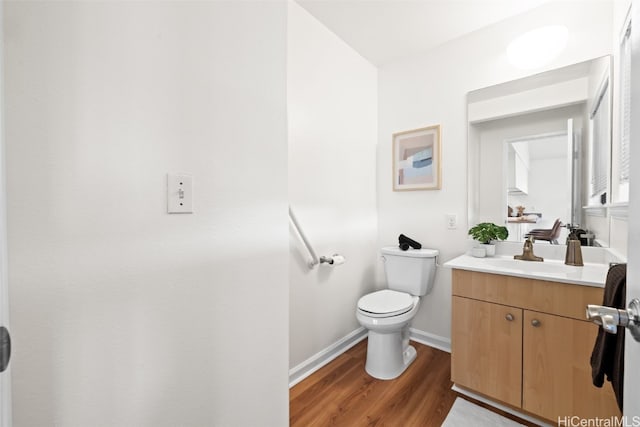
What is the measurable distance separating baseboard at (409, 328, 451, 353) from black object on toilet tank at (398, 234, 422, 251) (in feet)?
2.33

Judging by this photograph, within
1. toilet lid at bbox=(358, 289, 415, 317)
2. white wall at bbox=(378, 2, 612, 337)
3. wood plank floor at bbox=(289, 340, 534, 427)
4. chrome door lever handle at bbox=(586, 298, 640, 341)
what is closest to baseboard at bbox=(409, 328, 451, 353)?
white wall at bbox=(378, 2, 612, 337)

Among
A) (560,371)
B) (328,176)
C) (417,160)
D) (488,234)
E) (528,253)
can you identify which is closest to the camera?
(560,371)

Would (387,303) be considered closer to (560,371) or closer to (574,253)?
(560,371)

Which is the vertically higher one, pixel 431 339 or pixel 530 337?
pixel 530 337

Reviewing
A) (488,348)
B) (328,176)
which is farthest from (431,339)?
(328,176)

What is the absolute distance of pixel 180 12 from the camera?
77 cm

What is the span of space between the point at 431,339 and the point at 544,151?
1.57 metres

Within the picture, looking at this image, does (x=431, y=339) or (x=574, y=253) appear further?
(x=431, y=339)

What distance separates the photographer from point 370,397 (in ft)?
5.30

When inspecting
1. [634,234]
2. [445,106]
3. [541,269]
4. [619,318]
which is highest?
[445,106]

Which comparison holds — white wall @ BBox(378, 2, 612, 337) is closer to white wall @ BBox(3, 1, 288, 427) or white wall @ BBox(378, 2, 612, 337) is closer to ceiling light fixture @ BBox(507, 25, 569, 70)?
ceiling light fixture @ BBox(507, 25, 569, 70)

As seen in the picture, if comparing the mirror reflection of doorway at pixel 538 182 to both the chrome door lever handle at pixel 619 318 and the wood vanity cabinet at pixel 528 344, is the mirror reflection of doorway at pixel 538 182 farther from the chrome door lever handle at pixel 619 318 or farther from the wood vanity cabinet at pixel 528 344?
the chrome door lever handle at pixel 619 318

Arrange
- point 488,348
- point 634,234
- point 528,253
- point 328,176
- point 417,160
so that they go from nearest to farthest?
point 634,234
point 488,348
point 528,253
point 328,176
point 417,160

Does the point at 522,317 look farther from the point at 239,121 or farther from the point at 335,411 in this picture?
the point at 239,121
